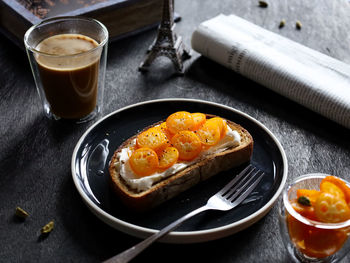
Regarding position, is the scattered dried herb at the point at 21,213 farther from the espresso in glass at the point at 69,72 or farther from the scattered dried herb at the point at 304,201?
the scattered dried herb at the point at 304,201

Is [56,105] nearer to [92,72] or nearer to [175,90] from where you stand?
[92,72]

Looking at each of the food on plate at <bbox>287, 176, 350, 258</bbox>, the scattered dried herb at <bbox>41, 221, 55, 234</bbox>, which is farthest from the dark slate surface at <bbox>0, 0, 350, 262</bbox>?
the food on plate at <bbox>287, 176, 350, 258</bbox>

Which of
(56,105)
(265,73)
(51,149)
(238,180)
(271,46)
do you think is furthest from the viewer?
(271,46)

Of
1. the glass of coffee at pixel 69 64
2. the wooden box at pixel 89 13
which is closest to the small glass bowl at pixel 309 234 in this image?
the glass of coffee at pixel 69 64

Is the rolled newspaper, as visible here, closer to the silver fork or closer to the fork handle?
the silver fork

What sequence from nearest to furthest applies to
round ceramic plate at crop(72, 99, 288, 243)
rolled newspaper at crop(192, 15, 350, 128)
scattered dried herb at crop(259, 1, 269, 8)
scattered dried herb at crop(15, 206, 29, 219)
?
1. round ceramic plate at crop(72, 99, 288, 243)
2. scattered dried herb at crop(15, 206, 29, 219)
3. rolled newspaper at crop(192, 15, 350, 128)
4. scattered dried herb at crop(259, 1, 269, 8)

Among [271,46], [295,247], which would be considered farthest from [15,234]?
[271,46]
